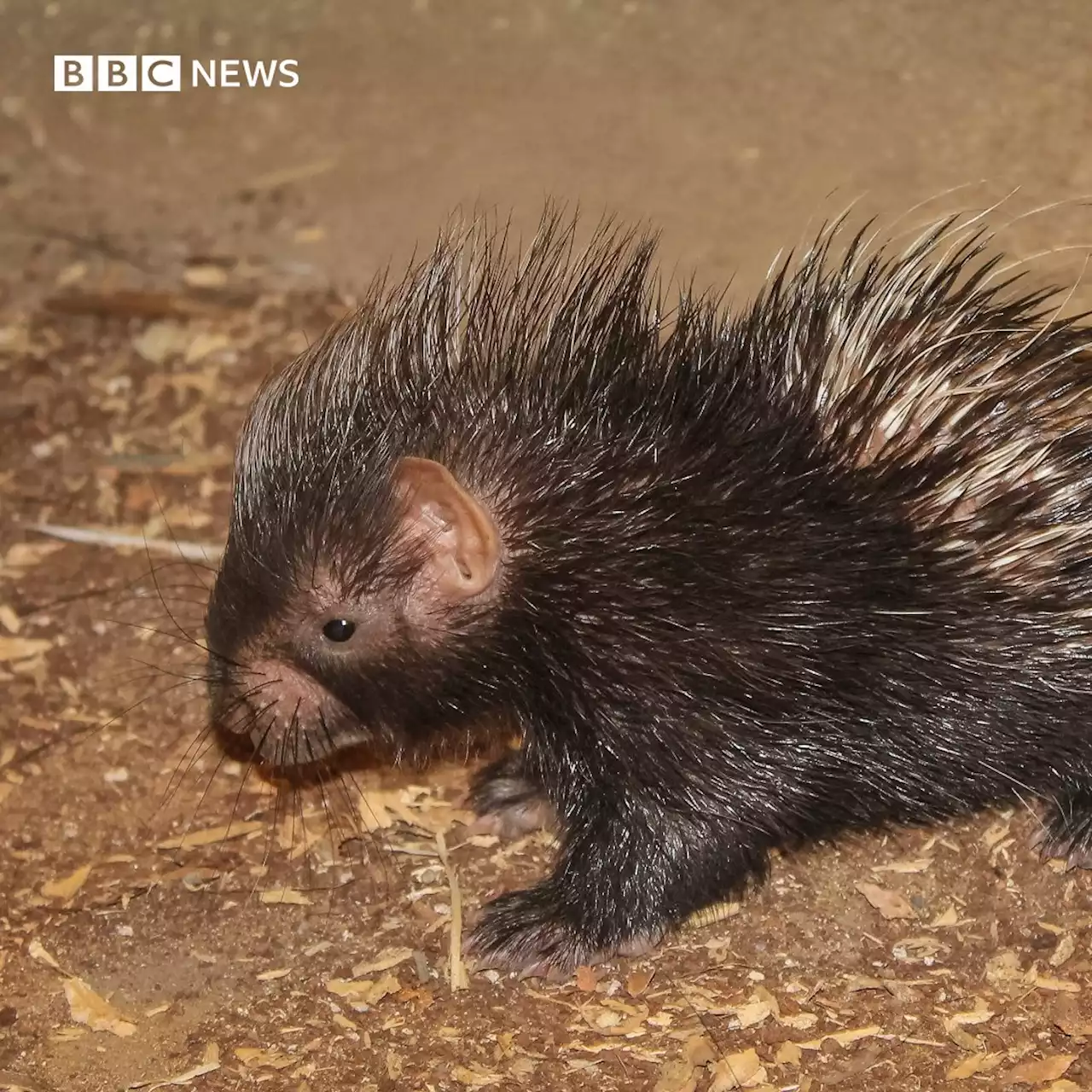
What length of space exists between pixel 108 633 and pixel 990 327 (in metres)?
2.61

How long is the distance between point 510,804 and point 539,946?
48 cm

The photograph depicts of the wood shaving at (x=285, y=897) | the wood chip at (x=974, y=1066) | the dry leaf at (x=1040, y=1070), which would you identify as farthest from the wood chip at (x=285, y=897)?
the dry leaf at (x=1040, y=1070)

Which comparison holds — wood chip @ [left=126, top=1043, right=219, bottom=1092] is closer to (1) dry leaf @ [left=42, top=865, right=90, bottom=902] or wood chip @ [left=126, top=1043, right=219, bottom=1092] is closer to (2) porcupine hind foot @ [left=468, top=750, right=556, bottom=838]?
(1) dry leaf @ [left=42, top=865, right=90, bottom=902]

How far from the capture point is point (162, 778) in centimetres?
382

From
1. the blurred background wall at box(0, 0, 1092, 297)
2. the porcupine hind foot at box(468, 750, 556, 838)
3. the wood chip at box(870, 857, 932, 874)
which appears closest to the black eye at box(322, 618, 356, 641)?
the porcupine hind foot at box(468, 750, 556, 838)

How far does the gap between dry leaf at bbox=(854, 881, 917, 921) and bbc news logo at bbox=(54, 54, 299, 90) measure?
3.89 meters

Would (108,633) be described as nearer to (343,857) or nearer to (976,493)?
(343,857)

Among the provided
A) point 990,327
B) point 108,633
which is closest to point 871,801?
point 990,327

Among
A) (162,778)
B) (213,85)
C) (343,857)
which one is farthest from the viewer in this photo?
(213,85)

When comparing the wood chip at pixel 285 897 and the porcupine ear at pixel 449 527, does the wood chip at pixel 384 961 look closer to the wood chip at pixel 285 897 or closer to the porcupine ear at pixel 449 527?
the wood chip at pixel 285 897

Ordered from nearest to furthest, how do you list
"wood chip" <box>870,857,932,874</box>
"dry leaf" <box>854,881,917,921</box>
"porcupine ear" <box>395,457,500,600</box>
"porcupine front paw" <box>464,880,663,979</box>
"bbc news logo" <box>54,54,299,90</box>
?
1. "porcupine ear" <box>395,457,500,600</box>
2. "porcupine front paw" <box>464,880,663,979</box>
3. "dry leaf" <box>854,881,917,921</box>
4. "wood chip" <box>870,857,932,874</box>
5. "bbc news logo" <box>54,54,299,90</box>

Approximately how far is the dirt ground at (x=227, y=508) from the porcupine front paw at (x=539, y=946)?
48mm

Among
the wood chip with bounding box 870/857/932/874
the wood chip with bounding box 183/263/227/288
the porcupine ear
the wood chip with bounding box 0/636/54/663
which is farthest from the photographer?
the wood chip with bounding box 183/263/227/288

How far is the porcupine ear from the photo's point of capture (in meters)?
2.87
